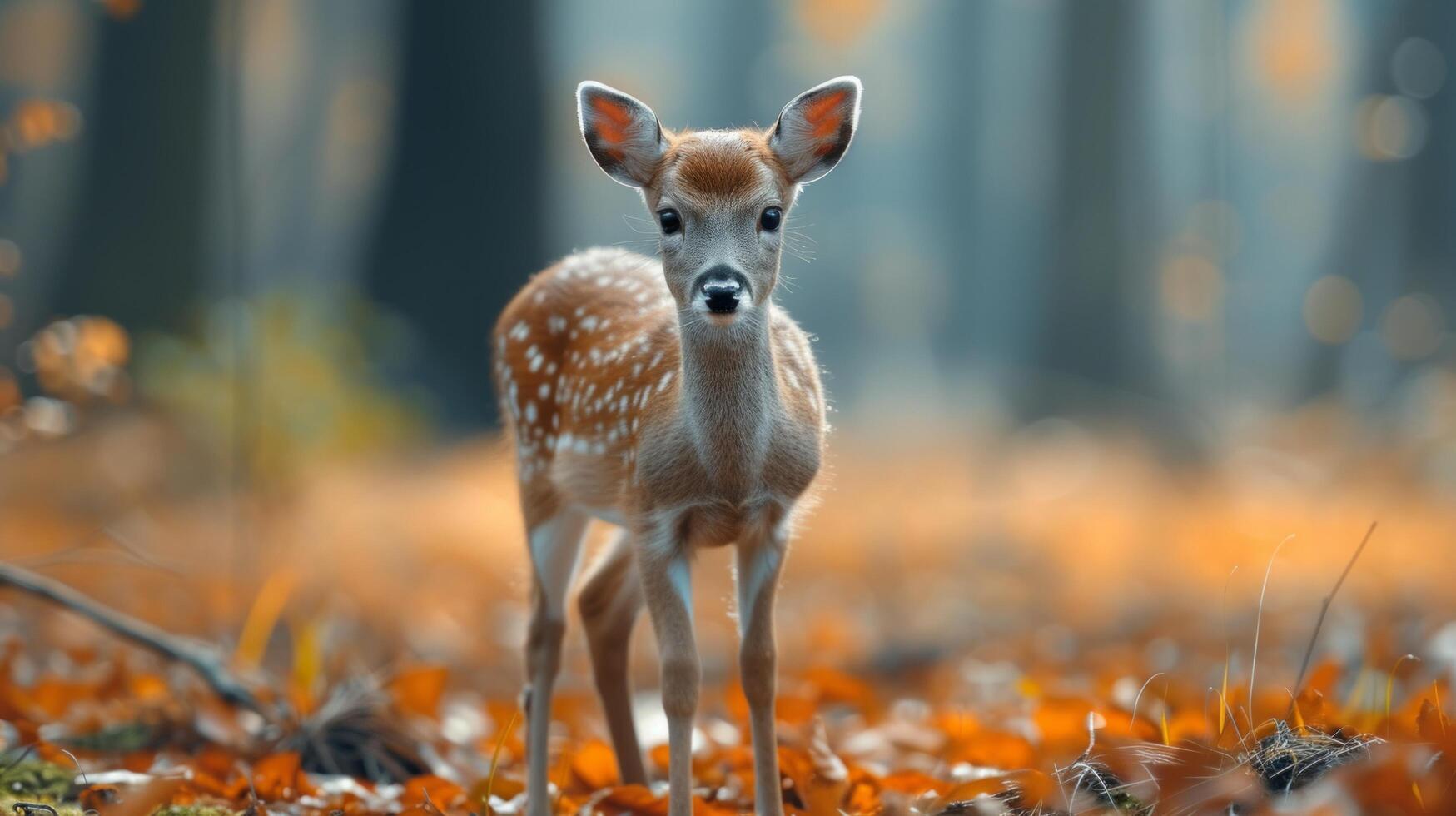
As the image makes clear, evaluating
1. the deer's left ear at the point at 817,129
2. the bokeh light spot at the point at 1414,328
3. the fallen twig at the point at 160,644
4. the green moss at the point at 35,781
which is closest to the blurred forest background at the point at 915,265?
the bokeh light spot at the point at 1414,328

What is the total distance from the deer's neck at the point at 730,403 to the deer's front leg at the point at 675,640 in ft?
0.69

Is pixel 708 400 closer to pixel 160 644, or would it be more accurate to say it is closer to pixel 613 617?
pixel 613 617

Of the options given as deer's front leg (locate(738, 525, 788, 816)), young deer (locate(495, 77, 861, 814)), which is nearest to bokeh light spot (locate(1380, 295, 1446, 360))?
young deer (locate(495, 77, 861, 814))

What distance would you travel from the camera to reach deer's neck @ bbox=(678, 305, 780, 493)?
9.29ft

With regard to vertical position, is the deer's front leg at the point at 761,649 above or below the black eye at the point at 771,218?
below

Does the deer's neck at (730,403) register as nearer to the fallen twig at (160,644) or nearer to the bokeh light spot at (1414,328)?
the fallen twig at (160,644)

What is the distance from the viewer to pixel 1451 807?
205cm

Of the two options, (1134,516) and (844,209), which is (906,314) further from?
(1134,516)

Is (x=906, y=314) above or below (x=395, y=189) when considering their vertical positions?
below

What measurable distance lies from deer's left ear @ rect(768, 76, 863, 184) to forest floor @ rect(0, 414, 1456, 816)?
1365mm

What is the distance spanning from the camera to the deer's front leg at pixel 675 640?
2.74m

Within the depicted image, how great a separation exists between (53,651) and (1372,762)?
438cm

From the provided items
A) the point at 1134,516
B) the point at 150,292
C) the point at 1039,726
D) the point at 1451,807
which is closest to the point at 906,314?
the point at 1134,516

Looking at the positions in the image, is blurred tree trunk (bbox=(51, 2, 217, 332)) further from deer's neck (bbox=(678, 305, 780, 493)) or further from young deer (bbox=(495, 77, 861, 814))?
deer's neck (bbox=(678, 305, 780, 493))
